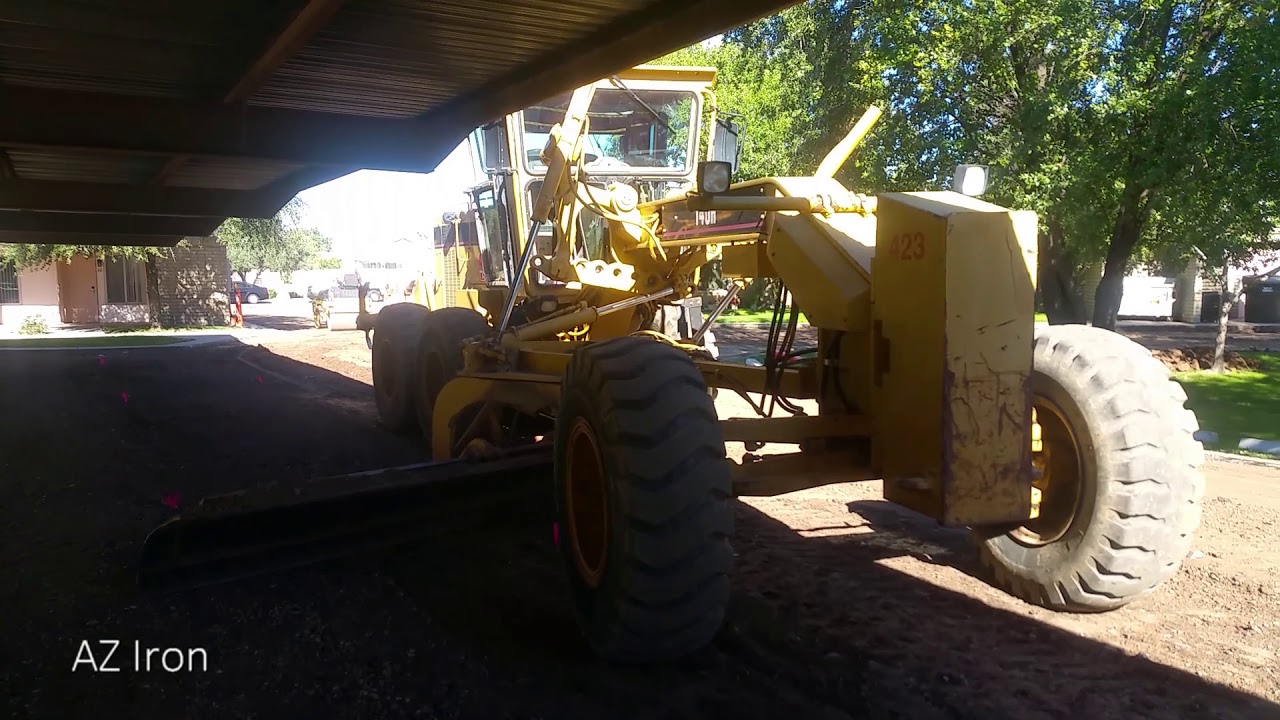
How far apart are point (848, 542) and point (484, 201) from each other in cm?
465

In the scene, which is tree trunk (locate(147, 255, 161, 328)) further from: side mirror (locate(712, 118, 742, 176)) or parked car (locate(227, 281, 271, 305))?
parked car (locate(227, 281, 271, 305))

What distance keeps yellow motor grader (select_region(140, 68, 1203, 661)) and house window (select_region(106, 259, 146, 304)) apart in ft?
110

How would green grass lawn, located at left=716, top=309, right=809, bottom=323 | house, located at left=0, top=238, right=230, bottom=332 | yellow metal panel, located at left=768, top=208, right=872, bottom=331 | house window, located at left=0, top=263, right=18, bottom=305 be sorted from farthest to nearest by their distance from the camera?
house window, located at left=0, top=263, right=18, bottom=305, house, located at left=0, top=238, right=230, bottom=332, green grass lawn, located at left=716, top=309, right=809, bottom=323, yellow metal panel, located at left=768, top=208, right=872, bottom=331

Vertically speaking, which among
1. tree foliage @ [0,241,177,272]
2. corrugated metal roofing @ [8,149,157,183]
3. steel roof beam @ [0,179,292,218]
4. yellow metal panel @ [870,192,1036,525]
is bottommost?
yellow metal panel @ [870,192,1036,525]

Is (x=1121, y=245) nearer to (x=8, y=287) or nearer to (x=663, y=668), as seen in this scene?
(x=663, y=668)

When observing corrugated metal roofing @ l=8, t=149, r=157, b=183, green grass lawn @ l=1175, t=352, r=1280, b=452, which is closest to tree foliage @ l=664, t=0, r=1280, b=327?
green grass lawn @ l=1175, t=352, r=1280, b=452

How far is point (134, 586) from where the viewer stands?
17.3 ft

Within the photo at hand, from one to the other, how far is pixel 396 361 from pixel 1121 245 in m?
10.5

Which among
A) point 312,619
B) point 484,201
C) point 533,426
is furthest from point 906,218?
point 484,201

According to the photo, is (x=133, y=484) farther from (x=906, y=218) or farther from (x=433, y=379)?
(x=906, y=218)

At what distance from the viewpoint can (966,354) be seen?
3857 mm

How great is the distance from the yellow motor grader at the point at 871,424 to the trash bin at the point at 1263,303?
3288 cm

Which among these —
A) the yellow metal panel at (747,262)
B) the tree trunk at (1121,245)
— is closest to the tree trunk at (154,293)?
the tree trunk at (1121,245)

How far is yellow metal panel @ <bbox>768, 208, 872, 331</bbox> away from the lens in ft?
14.6
